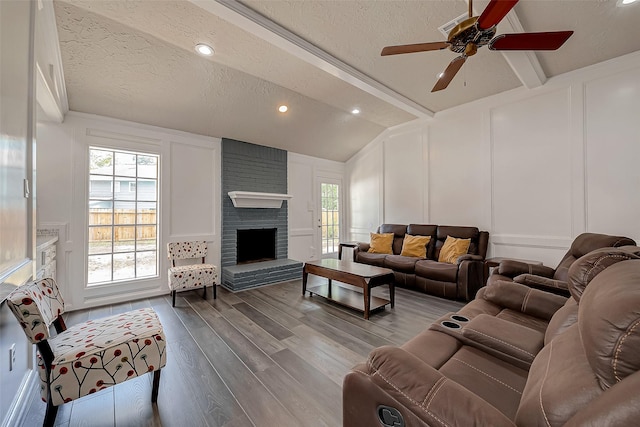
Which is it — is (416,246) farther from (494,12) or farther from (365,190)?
(494,12)

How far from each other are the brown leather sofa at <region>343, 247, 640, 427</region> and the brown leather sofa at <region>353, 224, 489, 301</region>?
7.09 ft

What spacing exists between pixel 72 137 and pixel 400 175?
16.9 feet

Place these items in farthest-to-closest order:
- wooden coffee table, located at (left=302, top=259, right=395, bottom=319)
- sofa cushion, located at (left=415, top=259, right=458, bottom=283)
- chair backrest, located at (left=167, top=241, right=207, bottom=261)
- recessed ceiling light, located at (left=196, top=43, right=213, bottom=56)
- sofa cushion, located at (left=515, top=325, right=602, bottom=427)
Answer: chair backrest, located at (left=167, top=241, right=207, bottom=261) < sofa cushion, located at (left=415, top=259, right=458, bottom=283) < wooden coffee table, located at (left=302, top=259, right=395, bottom=319) < recessed ceiling light, located at (left=196, top=43, right=213, bottom=56) < sofa cushion, located at (left=515, top=325, right=602, bottom=427)

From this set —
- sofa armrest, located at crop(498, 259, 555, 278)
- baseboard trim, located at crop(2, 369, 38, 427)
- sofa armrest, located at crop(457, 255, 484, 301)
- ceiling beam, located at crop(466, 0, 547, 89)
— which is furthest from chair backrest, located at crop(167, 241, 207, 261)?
ceiling beam, located at crop(466, 0, 547, 89)

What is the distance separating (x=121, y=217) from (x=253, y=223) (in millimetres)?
1971

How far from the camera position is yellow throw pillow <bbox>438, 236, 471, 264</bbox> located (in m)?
3.86

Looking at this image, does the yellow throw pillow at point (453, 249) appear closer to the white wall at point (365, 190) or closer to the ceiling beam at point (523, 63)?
the white wall at point (365, 190)

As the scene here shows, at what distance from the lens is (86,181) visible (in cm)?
336

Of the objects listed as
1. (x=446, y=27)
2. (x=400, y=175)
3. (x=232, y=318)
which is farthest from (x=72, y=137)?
(x=400, y=175)

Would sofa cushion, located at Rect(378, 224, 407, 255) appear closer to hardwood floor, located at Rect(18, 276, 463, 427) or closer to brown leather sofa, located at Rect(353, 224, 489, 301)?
brown leather sofa, located at Rect(353, 224, 489, 301)

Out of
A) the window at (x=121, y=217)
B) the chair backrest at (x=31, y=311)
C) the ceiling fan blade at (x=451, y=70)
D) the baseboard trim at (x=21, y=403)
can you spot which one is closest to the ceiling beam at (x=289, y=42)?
the ceiling fan blade at (x=451, y=70)

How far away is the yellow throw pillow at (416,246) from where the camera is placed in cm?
432

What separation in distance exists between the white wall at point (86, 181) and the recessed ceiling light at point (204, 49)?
1701 millimetres

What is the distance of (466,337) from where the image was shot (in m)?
1.44
